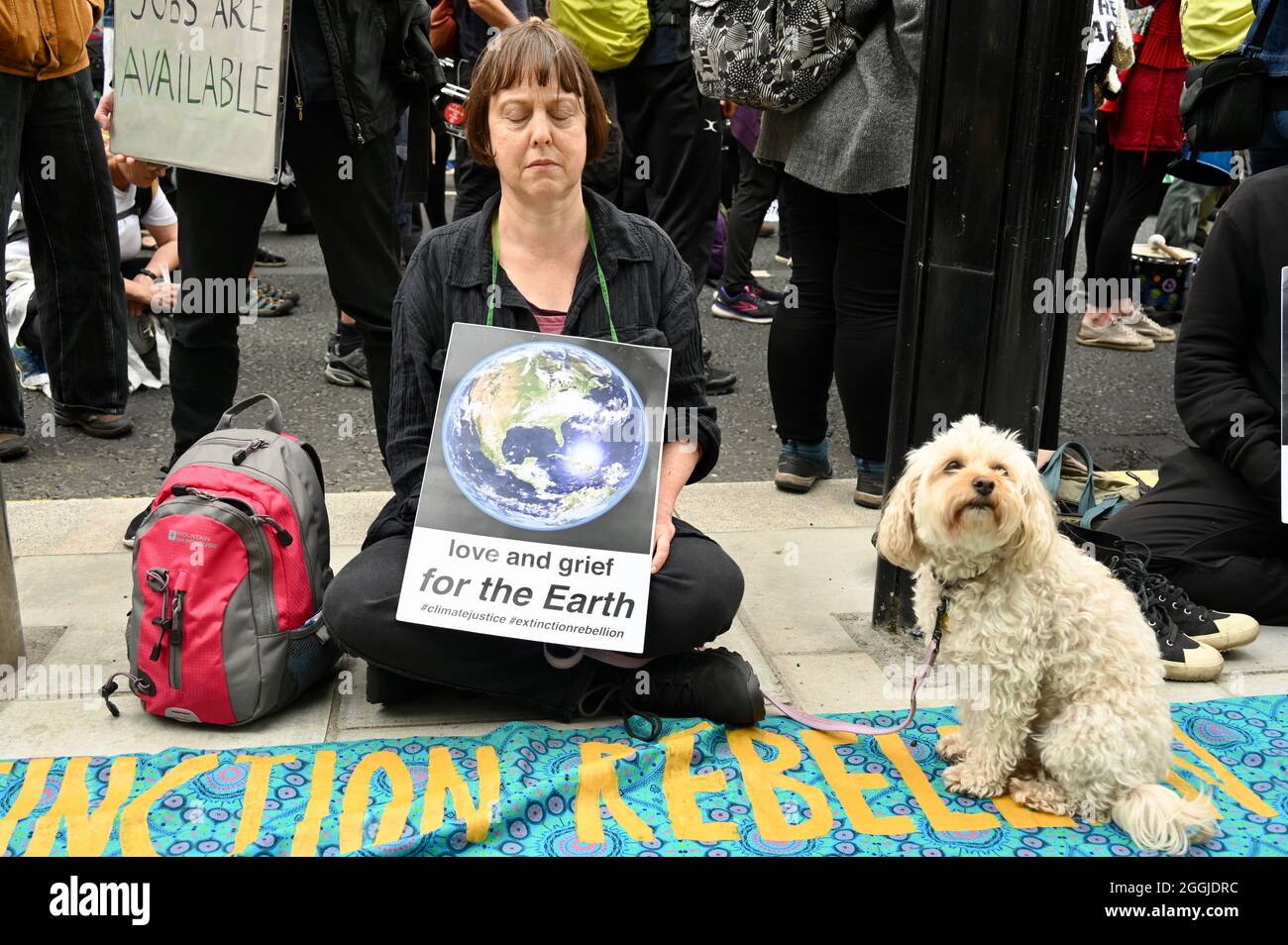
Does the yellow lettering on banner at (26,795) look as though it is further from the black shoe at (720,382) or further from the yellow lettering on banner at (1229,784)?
the black shoe at (720,382)

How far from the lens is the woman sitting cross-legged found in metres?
2.68

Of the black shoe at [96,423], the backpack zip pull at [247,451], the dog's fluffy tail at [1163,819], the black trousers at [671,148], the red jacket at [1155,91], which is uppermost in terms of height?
the red jacket at [1155,91]

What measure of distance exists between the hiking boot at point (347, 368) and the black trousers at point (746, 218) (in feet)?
7.28

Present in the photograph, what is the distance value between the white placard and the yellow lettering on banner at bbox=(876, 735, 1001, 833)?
2294 mm

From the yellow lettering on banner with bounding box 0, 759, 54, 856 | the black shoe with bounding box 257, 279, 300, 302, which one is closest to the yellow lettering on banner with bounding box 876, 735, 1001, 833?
the yellow lettering on banner with bounding box 0, 759, 54, 856

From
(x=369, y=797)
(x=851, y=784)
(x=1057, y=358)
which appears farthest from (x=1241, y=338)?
(x=369, y=797)

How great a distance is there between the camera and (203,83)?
11.5 feet

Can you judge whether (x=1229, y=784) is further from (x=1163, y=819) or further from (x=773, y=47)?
(x=773, y=47)

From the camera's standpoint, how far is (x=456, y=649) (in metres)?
2.67

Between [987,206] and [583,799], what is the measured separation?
64.5 inches

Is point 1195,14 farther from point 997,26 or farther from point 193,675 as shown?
point 193,675

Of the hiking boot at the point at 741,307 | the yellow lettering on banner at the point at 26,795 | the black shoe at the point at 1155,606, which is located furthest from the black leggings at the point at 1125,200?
the yellow lettering on banner at the point at 26,795

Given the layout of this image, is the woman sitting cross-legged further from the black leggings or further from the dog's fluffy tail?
the black leggings

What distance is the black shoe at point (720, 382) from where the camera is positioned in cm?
561
